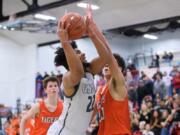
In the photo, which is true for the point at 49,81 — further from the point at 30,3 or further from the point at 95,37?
the point at 30,3

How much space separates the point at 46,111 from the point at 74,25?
2.06 m

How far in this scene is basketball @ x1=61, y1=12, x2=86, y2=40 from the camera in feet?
9.20

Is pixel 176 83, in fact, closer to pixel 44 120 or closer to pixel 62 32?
pixel 44 120

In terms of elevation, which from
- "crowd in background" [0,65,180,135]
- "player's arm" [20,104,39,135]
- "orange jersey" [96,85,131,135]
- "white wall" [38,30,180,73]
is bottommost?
"crowd in background" [0,65,180,135]

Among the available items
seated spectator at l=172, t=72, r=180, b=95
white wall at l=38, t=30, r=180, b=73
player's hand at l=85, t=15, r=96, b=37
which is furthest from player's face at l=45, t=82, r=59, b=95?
white wall at l=38, t=30, r=180, b=73

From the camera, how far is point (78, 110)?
114 inches

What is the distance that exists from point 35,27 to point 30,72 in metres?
4.22

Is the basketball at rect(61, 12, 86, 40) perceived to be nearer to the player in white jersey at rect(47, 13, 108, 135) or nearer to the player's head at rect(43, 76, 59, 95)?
the player in white jersey at rect(47, 13, 108, 135)

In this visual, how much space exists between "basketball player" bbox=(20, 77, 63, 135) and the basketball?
1.96 meters

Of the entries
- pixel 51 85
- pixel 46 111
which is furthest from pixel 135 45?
pixel 46 111

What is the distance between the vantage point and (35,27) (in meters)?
16.2

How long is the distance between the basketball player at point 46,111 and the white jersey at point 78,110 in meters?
1.58

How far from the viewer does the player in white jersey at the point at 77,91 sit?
109 inches

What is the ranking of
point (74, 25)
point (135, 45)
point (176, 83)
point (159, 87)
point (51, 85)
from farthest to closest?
1. point (135, 45)
2. point (159, 87)
3. point (176, 83)
4. point (51, 85)
5. point (74, 25)
